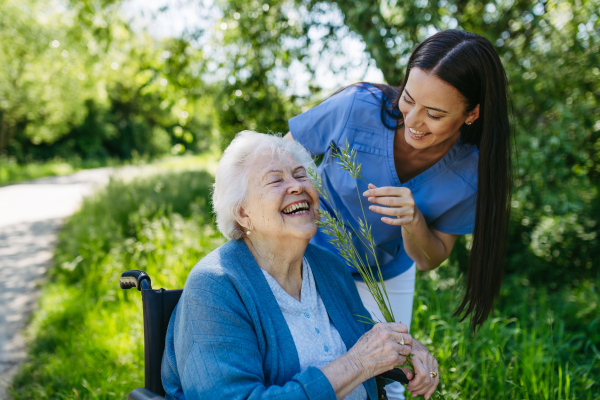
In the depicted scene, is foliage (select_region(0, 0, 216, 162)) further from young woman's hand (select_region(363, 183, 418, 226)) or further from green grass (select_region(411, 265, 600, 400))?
young woman's hand (select_region(363, 183, 418, 226))

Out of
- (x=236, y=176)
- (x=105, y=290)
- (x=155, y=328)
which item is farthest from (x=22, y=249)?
(x=236, y=176)

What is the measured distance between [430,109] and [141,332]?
2.47 metres

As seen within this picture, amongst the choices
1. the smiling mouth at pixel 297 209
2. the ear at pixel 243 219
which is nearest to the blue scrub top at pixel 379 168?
the smiling mouth at pixel 297 209

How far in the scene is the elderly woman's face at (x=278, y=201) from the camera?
5.26 feet

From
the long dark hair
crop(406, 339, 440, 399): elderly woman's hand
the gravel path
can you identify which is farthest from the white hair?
the gravel path

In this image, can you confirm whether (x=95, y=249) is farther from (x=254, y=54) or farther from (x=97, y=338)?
(x=254, y=54)

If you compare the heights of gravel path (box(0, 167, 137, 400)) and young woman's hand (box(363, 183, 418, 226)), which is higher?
young woman's hand (box(363, 183, 418, 226))

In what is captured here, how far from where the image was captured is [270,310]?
1.48 m

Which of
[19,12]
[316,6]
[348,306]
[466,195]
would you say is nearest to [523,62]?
[316,6]

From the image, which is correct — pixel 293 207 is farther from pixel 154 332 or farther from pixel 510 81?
pixel 510 81

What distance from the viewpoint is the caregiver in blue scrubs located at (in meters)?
1.59

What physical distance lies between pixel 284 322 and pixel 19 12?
1767cm

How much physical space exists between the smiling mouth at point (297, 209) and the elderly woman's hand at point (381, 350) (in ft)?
1.66

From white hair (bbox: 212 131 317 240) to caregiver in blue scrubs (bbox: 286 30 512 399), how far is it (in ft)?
1.01
